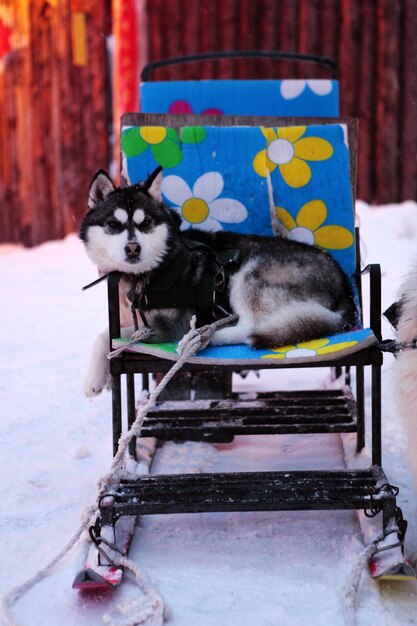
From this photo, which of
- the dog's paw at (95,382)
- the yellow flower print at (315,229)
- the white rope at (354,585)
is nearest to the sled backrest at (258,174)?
the yellow flower print at (315,229)

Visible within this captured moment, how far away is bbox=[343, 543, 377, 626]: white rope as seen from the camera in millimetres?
1771

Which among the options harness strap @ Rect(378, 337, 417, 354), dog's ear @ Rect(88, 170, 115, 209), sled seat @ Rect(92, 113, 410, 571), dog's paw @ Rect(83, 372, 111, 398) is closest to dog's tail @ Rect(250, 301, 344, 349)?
sled seat @ Rect(92, 113, 410, 571)

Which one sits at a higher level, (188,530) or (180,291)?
(180,291)

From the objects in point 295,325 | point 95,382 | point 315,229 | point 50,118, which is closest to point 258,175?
point 315,229

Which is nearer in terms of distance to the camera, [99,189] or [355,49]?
[99,189]

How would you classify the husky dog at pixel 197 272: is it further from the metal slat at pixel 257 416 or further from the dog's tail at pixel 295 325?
the metal slat at pixel 257 416

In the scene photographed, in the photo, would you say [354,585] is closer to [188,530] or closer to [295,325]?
[188,530]

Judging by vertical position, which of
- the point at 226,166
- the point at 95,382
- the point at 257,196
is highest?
the point at 226,166

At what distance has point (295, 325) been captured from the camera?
2354 millimetres

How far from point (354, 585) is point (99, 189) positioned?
162cm

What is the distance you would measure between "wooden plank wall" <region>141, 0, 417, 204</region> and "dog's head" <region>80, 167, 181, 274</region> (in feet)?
16.5

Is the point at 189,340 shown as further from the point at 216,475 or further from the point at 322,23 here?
the point at 322,23

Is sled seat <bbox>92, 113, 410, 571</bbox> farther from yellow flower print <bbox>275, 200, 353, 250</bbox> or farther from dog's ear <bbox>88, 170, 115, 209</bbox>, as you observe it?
dog's ear <bbox>88, 170, 115, 209</bbox>

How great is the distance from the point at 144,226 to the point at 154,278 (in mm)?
196
